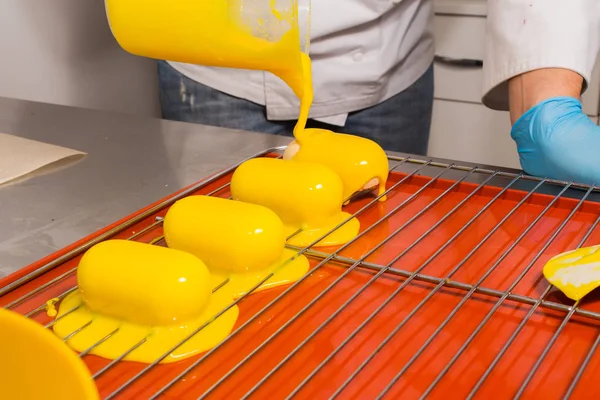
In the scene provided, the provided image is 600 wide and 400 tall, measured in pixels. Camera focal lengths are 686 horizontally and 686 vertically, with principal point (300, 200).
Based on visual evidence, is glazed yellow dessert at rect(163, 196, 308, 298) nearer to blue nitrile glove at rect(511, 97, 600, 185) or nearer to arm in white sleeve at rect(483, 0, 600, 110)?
blue nitrile glove at rect(511, 97, 600, 185)

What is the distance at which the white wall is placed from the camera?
1.14m

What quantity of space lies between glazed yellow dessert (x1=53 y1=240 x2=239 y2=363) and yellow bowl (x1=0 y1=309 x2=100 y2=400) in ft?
0.39

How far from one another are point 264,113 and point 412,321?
690 mm

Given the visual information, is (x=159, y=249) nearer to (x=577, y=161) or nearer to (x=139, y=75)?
(x=577, y=161)

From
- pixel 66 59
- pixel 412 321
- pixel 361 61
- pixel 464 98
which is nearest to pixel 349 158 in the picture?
pixel 412 321

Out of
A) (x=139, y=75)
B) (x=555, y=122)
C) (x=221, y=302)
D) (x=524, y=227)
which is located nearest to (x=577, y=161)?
(x=555, y=122)

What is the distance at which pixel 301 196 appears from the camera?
59cm

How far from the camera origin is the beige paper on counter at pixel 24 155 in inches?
29.8

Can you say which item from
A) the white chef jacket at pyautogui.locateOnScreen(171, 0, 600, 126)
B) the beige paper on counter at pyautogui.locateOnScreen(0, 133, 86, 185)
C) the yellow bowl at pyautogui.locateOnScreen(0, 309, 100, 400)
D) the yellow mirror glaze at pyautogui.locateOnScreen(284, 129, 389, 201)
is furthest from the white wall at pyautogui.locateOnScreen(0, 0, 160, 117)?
the yellow bowl at pyautogui.locateOnScreen(0, 309, 100, 400)

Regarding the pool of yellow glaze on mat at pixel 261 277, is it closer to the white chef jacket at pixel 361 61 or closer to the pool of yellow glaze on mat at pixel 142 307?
the pool of yellow glaze on mat at pixel 142 307

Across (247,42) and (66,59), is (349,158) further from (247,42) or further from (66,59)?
(66,59)

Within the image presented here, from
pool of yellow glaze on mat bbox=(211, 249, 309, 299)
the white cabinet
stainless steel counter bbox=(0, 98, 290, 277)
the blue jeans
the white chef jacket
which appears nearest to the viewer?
pool of yellow glaze on mat bbox=(211, 249, 309, 299)

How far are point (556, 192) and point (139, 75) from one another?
91 centimetres

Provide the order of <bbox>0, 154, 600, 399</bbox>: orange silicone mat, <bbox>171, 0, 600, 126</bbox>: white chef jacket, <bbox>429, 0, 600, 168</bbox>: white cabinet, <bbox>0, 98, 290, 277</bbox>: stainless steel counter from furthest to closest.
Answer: <bbox>429, 0, 600, 168</bbox>: white cabinet → <bbox>171, 0, 600, 126</bbox>: white chef jacket → <bbox>0, 98, 290, 277</bbox>: stainless steel counter → <bbox>0, 154, 600, 399</bbox>: orange silicone mat
